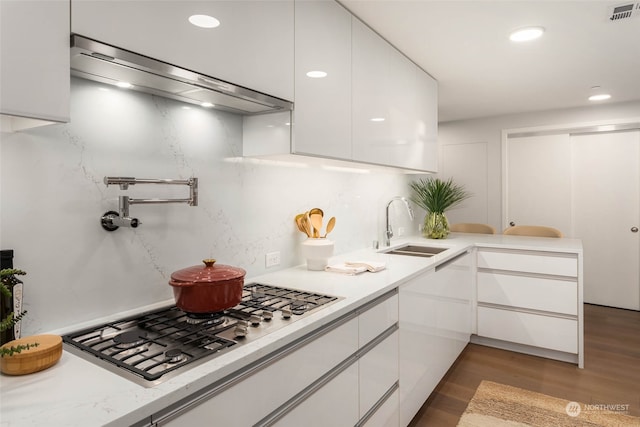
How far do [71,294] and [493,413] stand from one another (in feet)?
8.05

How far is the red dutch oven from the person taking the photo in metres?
1.30

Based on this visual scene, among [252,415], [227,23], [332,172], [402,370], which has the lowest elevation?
[402,370]

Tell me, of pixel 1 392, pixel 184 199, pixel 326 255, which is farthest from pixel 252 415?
pixel 326 255

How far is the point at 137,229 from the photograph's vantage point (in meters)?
1.49

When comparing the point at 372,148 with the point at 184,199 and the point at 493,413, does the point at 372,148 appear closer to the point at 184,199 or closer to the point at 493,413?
the point at 184,199

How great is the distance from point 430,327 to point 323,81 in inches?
64.9

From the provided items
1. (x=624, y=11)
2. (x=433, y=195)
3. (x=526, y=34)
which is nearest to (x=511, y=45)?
(x=526, y=34)

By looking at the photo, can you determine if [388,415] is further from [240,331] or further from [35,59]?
[35,59]

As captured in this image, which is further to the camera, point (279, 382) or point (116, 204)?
point (116, 204)

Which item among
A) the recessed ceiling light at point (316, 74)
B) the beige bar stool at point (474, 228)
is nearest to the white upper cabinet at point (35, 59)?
the recessed ceiling light at point (316, 74)

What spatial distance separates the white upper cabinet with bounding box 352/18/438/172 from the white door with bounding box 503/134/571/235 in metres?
2.34

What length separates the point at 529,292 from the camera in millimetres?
3221

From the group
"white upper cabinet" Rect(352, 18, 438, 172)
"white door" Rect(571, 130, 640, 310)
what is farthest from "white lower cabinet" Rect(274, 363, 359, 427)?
"white door" Rect(571, 130, 640, 310)

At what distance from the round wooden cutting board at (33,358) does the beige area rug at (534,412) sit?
A: 2.21 metres
